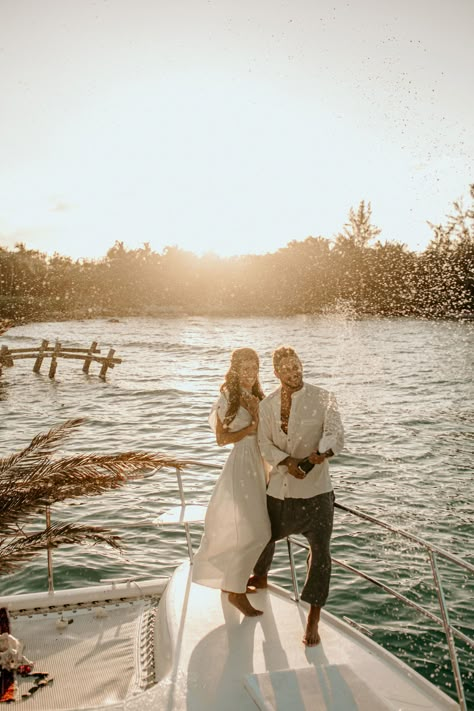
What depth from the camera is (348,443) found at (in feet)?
74.1

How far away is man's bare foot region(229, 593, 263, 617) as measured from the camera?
5410mm

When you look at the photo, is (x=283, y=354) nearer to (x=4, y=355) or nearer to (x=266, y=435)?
(x=266, y=435)

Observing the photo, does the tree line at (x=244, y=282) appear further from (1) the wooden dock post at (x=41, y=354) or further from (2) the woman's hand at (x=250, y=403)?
(2) the woman's hand at (x=250, y=403)

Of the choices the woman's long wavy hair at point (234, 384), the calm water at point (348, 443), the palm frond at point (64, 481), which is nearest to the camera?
the woman's long wavy hair at point (234, 384)

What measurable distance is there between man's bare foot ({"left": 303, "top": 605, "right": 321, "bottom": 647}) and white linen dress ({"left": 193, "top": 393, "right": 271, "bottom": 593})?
633 millimetres

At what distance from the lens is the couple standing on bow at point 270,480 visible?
17.0ft

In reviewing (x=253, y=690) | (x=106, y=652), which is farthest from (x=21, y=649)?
(x=253, y=690)

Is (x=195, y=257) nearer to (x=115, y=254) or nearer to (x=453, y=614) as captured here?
(x=115, y=254)

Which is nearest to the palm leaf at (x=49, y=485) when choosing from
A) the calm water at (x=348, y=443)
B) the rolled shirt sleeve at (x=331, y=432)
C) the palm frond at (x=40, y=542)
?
the palm frond at (x=40, y=542)

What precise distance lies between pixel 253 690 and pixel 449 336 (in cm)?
6168

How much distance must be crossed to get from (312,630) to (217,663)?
74cm

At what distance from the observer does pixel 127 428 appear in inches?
1001

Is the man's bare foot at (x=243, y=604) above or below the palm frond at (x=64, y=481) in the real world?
below

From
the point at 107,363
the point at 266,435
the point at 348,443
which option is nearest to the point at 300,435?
the point at 266,435
